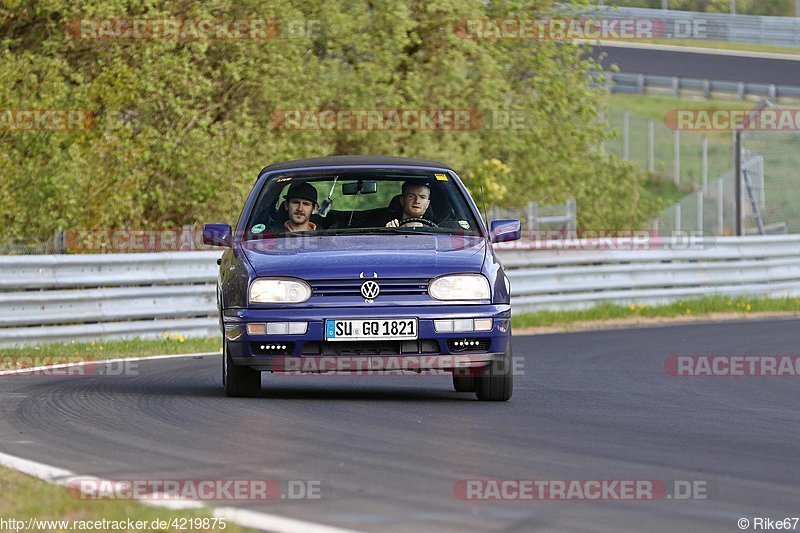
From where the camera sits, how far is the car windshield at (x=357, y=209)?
10625 mm

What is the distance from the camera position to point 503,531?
5496 millimetres

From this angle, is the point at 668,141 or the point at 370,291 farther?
the point at 668,141

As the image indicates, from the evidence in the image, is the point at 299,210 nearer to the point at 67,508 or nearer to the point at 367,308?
the point at 367,308

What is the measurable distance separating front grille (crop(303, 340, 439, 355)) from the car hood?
414 mm

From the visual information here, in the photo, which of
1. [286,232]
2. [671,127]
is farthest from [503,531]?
[671,127]

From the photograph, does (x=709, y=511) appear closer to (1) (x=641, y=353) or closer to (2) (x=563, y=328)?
(1) (x=641, y=353)

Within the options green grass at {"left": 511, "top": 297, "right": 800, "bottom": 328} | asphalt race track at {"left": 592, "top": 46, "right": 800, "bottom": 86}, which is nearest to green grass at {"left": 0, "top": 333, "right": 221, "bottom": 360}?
green grass at {"left": 511, "top": 297, "right": 800, "bottom": 328}

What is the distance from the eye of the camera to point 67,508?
584 centimetres

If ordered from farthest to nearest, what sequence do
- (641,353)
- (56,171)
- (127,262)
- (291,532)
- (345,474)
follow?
(56,171) → (127,262) → (641,353) → (345,474) → (291,532)

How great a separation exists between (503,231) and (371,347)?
169cm

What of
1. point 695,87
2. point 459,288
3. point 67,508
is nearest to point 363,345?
point 459,288

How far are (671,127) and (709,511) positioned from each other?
40.2m

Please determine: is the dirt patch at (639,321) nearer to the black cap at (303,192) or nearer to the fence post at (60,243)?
the fence post at (60,243)

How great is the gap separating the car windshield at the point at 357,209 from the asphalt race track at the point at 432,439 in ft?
3.79
